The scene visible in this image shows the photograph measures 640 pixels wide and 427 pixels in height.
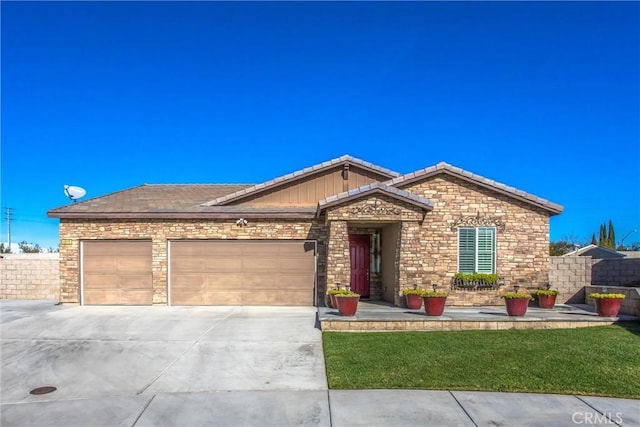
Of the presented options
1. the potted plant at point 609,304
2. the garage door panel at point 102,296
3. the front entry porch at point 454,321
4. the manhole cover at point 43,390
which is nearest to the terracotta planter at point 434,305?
the front entry porch at point 454,321

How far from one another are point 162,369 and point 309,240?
25.6ft

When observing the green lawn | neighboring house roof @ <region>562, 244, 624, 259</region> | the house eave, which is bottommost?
the green lawn

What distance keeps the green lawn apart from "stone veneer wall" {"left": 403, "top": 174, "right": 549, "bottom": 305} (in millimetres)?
3368

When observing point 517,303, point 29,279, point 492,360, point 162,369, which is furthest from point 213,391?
point 29,279

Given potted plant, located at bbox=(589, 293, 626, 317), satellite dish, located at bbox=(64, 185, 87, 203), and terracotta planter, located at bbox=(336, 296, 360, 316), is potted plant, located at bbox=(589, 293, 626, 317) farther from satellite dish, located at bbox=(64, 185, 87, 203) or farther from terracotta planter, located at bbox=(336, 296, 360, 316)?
satellite dish, located at bbox=(64, 185, 87, 203)

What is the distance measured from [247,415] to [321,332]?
4660 millimetres

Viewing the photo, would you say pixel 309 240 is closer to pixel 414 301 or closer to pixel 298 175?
pixel 298 175

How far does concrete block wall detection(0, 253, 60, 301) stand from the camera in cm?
1631

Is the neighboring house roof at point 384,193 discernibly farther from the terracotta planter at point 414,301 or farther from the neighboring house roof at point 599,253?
the neighboring house roof at point 599,253

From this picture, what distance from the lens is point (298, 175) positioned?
15.9 meters

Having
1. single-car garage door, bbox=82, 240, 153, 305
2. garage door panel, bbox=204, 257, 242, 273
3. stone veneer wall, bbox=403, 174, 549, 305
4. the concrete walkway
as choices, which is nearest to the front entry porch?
the concrete walkway

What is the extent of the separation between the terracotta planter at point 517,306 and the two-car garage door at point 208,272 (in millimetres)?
6068

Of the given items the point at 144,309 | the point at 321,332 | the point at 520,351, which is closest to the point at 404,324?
the point at 321,332

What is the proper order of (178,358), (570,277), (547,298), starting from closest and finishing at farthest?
(178,358) < (547,298) < (570,277)
